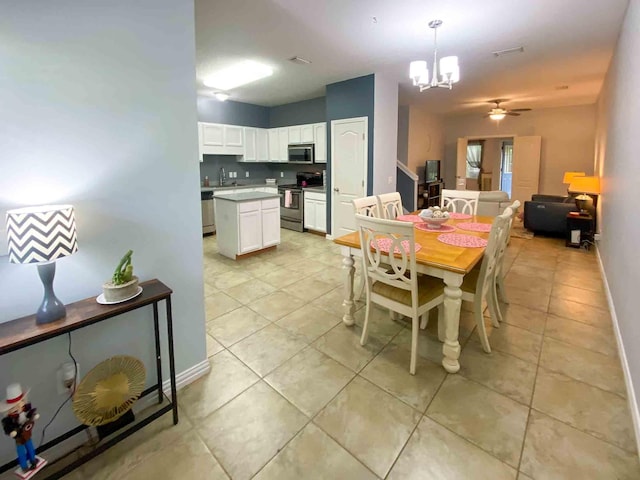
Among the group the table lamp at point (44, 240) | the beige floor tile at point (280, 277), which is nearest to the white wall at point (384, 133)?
the beige floor tile at point (280, 277)

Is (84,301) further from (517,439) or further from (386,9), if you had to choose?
(386,9)

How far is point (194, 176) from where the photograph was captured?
1.86m

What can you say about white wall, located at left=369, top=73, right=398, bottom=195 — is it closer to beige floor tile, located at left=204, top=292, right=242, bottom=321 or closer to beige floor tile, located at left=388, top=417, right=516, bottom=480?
beige floor tile, located at left=204, top=292, right=242, bottom=321

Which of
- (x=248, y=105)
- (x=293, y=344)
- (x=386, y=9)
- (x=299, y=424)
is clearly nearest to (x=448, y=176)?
(x=248, y=105)

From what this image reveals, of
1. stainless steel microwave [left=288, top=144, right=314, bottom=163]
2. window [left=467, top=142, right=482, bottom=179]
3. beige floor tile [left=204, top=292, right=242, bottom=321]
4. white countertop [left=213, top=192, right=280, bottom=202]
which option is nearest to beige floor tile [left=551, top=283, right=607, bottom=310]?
beige floor tile [left=204, top=292, right=242, bottom=321]

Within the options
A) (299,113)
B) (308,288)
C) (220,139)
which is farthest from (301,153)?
(308,288)

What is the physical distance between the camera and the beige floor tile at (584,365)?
198cm

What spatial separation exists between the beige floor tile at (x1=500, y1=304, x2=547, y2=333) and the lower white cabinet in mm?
3345

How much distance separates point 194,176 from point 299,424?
1509 mm

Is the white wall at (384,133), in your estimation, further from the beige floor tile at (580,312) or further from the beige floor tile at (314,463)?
the beige floor tile at (314,463)

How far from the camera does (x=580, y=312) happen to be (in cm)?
289

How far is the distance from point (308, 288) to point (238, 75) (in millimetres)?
3358

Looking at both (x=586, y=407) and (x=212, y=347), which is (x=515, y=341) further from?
(x=212, y=347)

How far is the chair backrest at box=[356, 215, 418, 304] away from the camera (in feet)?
6.32
